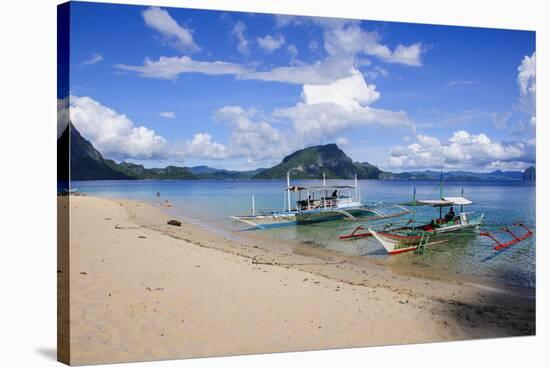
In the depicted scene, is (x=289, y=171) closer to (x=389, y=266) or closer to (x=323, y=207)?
(x=323, y=207)

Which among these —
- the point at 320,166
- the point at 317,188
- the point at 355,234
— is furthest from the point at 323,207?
the point at 320,166

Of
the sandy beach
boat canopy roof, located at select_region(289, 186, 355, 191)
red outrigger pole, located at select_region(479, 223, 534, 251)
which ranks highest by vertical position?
boat canopy roof, located at select_region(289, 186, 355, 191)

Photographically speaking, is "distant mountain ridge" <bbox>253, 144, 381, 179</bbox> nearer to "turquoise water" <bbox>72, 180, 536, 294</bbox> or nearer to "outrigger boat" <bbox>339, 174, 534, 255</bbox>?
"turquoise water" <bbox>72, 180, 536, 294</bbox>

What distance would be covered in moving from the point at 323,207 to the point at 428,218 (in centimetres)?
139

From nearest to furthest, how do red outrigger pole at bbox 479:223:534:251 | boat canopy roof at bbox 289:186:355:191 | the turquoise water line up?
the turquoise water
boat canopy roof at bbox 289:186:355:191
red outrigger pole at bbox 479:223:534:251

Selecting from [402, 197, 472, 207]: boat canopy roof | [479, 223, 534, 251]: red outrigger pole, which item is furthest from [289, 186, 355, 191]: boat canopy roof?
[479, 223, 534, 251]: red outrigger pole

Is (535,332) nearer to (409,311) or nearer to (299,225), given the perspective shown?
(409,311)

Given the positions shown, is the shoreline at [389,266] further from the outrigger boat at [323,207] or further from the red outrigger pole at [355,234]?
the outrigger boat at [323,207]

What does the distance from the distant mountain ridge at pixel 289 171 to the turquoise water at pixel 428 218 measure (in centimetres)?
9

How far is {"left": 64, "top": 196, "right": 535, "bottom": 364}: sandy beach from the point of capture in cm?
618

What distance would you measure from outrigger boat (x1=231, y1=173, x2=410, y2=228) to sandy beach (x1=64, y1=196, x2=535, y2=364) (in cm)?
53

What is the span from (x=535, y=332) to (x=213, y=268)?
4.16 meters

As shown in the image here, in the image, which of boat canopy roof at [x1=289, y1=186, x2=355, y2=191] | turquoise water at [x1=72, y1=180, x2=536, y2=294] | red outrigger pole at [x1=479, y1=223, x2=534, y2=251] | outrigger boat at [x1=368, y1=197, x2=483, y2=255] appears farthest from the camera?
outrigger boat at [x1=368, y1=197, x2=483, y2=255]

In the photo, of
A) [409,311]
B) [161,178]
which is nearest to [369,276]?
[409,311]
